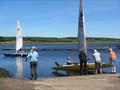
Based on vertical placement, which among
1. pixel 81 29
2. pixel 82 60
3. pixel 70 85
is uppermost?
pixel 81 29

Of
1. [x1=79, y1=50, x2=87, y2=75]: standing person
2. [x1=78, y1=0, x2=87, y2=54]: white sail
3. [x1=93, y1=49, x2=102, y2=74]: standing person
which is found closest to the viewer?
[x1=93, y1=49, x2=102, y2=74]: standing person

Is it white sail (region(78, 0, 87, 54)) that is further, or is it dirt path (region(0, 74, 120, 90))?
white sail (region(78, 0, 87, 54))

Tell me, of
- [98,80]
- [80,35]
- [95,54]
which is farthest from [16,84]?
[80,35]

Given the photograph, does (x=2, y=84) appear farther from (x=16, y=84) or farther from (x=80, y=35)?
(x=80, y=35)

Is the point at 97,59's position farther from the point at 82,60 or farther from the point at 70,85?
the point at 70,85

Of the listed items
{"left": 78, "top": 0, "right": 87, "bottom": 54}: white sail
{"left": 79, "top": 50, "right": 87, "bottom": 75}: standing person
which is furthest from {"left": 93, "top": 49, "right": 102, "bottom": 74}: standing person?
{"left": 78, "top": 0, "right": 87, "bottom": 54}: white sail

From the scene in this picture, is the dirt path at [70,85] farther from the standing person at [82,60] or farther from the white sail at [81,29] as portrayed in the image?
the white sail at [81,29]

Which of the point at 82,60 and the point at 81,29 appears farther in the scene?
the point at 81,29

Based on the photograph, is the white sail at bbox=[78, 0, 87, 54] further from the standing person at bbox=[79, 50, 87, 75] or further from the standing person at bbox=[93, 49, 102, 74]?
the standing person at bbox=[93, 49, 102, 74]

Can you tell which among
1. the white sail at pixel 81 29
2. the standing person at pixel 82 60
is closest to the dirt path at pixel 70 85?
the standing person at pixel 82 60

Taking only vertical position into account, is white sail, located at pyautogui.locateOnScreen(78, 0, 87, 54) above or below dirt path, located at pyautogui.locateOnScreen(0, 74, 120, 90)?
above

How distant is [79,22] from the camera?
1261 inches

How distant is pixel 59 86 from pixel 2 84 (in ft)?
8.84

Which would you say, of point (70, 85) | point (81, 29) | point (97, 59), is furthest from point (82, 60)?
point (70, 85)
